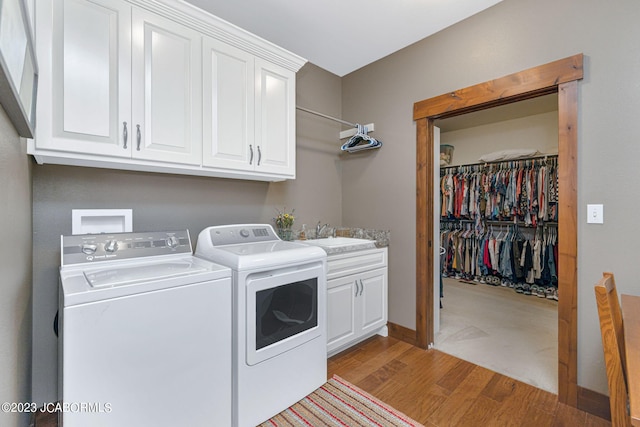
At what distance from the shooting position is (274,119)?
7.23 ft

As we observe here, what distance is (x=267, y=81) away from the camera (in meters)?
2.15

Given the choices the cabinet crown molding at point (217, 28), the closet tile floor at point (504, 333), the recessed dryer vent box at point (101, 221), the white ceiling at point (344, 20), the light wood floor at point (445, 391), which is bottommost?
the light wood floor at point (445, 391)

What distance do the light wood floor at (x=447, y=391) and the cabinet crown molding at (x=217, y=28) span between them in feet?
7.97

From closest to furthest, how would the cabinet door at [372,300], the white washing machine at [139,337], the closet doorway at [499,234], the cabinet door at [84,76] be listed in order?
1. the white washing machine at [139,337]
2. the cabinet door at [84,76]
3. the cabinet door at [372,300]
4. the closet doorway at [499,234]

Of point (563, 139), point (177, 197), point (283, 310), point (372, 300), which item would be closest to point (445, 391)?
point (372, 300)

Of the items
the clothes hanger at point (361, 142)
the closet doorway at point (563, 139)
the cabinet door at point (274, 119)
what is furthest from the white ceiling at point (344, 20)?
→ the clothes hanger at point (361, 142)

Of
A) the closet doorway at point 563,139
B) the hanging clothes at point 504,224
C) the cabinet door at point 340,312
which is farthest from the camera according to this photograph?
the hanging clothes at point 504,224

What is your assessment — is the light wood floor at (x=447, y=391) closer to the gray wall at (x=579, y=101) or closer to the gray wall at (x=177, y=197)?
the gray wall at (x=579, y=101)

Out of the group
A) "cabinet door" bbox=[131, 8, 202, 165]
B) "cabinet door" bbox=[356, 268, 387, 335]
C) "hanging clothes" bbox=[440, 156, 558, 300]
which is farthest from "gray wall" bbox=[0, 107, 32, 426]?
"hanging clothes" bbox=[440, 156, 558, 300]

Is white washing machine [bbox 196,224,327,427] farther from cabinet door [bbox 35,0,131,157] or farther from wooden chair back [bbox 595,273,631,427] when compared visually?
wooden chair back [bbox 595,273,631,427]

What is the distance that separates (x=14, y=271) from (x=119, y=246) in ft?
1.69

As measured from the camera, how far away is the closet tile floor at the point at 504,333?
7.14ft

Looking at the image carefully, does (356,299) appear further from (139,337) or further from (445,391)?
(139,337)

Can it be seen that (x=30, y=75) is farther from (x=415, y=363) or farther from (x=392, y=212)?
(x=415, y=363)
